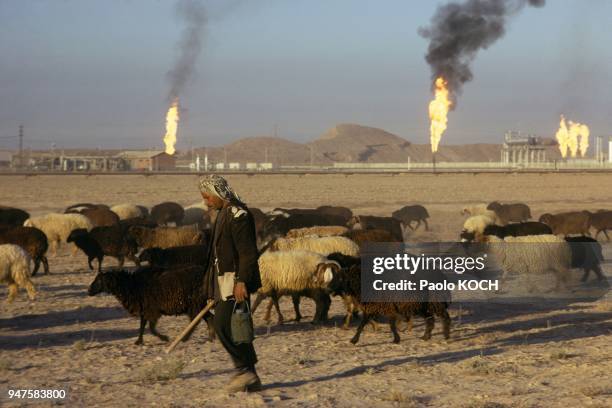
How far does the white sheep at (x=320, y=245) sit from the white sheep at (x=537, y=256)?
2.96 meters

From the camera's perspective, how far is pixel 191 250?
12.8 meters

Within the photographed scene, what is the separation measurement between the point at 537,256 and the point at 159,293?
724 centimetres

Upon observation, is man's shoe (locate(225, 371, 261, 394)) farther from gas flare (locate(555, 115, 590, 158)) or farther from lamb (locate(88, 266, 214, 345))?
gas flare (locate(555, 115, 590, 158))

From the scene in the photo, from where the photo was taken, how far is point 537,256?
14.3m

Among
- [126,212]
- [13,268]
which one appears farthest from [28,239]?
[126,212]

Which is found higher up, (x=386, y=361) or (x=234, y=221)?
(x=234, y=221)

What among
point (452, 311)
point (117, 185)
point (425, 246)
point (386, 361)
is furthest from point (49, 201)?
point (386, 361)

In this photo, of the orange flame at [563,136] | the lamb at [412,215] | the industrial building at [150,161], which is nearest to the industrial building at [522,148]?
the orange flame at [563,136]

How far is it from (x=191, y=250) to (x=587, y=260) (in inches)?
278

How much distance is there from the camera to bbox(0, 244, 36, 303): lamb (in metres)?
11.9

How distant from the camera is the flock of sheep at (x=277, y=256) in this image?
9.66m

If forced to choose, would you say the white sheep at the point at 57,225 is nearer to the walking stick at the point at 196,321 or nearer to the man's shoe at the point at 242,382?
the walking stick at the point at 196,321

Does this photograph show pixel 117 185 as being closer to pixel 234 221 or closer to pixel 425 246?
pixel 425 246

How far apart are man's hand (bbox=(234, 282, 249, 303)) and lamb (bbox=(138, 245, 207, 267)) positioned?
5775mm
